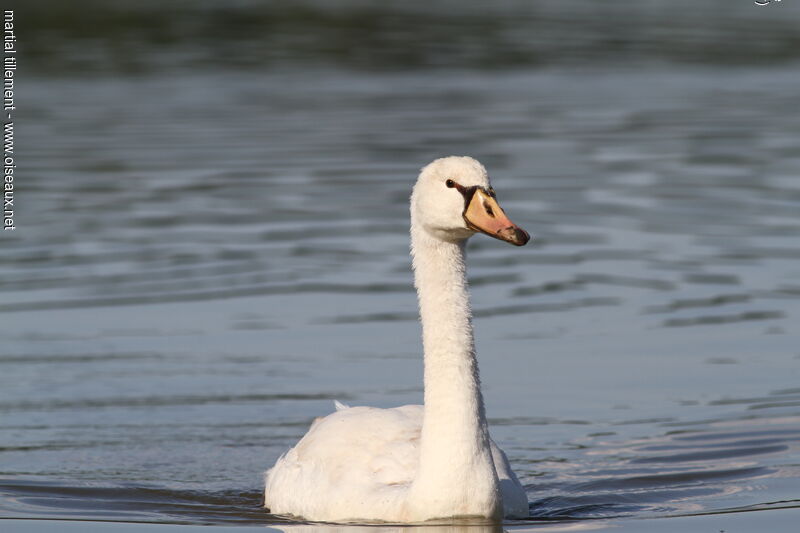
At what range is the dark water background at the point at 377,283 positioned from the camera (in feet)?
38.8

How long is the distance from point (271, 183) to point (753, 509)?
13440 millimetres

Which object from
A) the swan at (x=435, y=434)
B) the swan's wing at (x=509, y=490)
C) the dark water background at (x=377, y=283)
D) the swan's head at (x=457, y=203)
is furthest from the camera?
the dark water background at (x=377, y=283)

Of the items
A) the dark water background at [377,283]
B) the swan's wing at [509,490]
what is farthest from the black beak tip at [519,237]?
the dark water background at [377,283]

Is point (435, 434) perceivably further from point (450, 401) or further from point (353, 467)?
point (353, 467)

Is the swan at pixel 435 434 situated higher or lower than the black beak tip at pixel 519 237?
lower

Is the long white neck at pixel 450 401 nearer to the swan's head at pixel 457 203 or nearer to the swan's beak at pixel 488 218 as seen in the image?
the swan's head at pixel 457 203

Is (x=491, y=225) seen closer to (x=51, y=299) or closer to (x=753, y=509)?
(x=753, y=509)

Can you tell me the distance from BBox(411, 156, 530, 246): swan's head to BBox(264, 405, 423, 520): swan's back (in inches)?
53.8

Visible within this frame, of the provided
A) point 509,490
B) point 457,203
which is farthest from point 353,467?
point 457,203

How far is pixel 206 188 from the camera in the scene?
73.3 ft

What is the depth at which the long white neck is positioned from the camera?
9117 mm

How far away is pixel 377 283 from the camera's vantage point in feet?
54.4

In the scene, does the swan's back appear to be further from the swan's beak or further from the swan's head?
the swan's beak

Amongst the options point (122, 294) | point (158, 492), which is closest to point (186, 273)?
point (122, 294)
